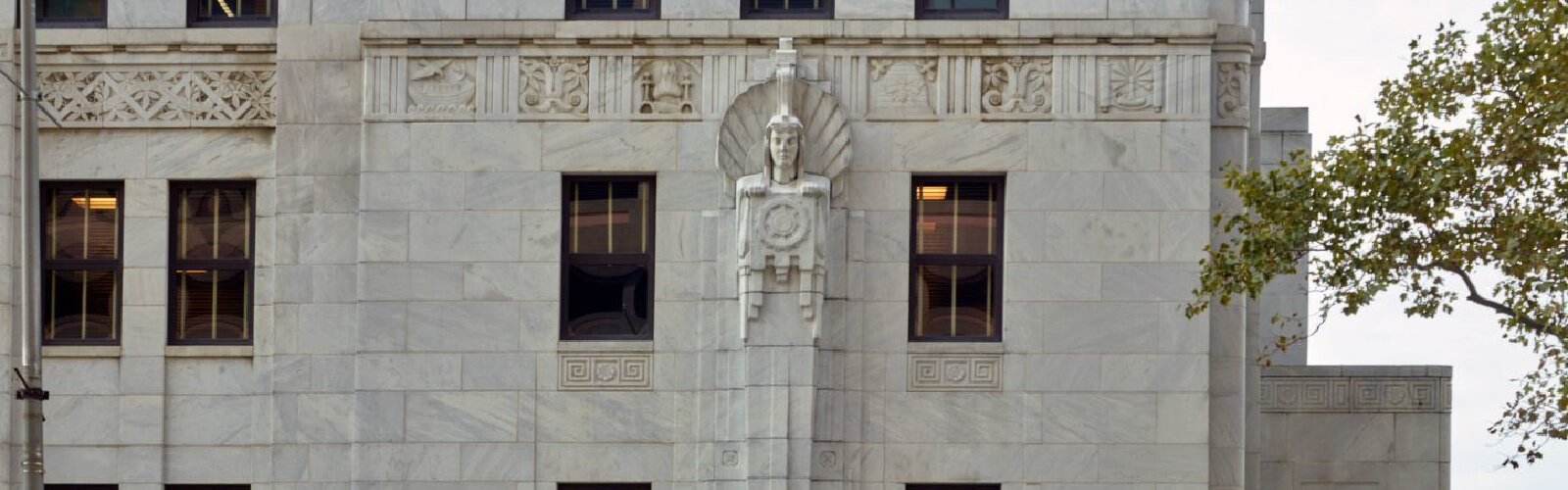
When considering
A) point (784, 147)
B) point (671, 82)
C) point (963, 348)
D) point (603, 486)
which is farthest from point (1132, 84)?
point (603, 486)

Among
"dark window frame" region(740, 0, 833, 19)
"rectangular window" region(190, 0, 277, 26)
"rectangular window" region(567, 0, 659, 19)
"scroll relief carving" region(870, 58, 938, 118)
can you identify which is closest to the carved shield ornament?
"scroll relief carving" region(870, 58, 938, 118)

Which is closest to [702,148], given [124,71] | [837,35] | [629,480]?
[837,35]

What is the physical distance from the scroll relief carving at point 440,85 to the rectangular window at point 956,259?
4.96m

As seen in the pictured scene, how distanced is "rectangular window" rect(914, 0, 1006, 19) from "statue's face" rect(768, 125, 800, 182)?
2071 mm

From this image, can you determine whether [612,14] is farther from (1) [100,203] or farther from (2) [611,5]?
(1) [100,203]

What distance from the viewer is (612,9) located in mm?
27000

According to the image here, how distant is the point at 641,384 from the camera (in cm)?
2642

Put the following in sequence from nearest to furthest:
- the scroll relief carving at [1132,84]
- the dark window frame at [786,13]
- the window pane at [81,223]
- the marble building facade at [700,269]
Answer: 1. the marble building facade at [700,269]
2. the scroll relief carving at [1132,84]
3. the dark window frame at [786,13]
4. the window pane at [81,223]

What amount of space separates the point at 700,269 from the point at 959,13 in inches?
155

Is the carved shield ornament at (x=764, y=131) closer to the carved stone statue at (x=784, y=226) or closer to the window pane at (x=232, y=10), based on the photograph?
the carved stone statue at (x=784, y=226)

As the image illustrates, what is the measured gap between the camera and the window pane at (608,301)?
2667cm

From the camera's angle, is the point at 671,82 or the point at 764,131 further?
the point at 671,82

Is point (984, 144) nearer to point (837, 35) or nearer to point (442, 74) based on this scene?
point (837, 35)

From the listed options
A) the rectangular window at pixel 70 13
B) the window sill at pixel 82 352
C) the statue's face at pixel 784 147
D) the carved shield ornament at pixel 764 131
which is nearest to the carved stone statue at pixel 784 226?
the statue's face at pixel 784 147
